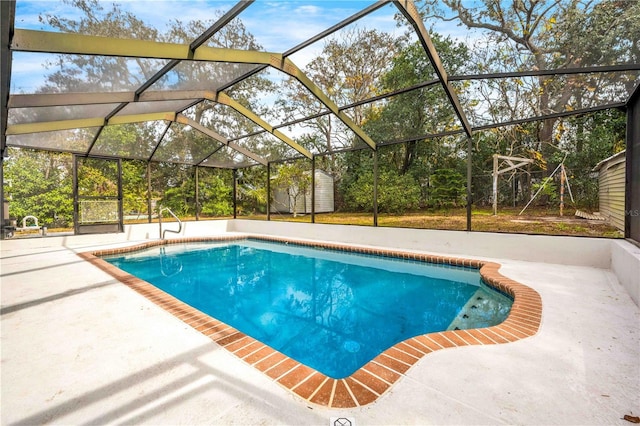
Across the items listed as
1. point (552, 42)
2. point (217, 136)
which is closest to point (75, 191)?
point (217, 136)

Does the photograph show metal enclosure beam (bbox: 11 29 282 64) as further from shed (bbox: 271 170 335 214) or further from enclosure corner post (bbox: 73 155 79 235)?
shed (bbox: 271 170 335 214)

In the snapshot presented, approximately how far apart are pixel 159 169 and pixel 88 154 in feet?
11.3

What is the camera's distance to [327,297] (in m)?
4.68

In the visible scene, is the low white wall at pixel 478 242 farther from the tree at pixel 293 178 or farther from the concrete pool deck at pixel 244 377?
the tree at pixel 293 178

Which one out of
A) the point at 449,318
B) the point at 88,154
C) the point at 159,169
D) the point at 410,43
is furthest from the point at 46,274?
the point at 410,43

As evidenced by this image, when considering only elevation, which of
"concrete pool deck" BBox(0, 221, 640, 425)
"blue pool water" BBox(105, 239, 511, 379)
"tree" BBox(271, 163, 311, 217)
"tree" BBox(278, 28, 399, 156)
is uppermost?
"tree" BBox(278, 28, 399, 156)

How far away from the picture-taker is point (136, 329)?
262cm

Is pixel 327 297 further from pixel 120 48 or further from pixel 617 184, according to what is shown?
pixel 617 184

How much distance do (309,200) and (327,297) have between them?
1100cm

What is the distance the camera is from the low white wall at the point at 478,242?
5.02 metres

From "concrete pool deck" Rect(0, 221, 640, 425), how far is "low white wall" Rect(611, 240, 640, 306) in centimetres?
32

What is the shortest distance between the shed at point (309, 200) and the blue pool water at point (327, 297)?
7.78 m

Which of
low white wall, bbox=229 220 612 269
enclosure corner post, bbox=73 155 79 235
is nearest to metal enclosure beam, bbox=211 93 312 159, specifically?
low white wall, bbox=229 220 612 269

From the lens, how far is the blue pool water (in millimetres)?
3194
